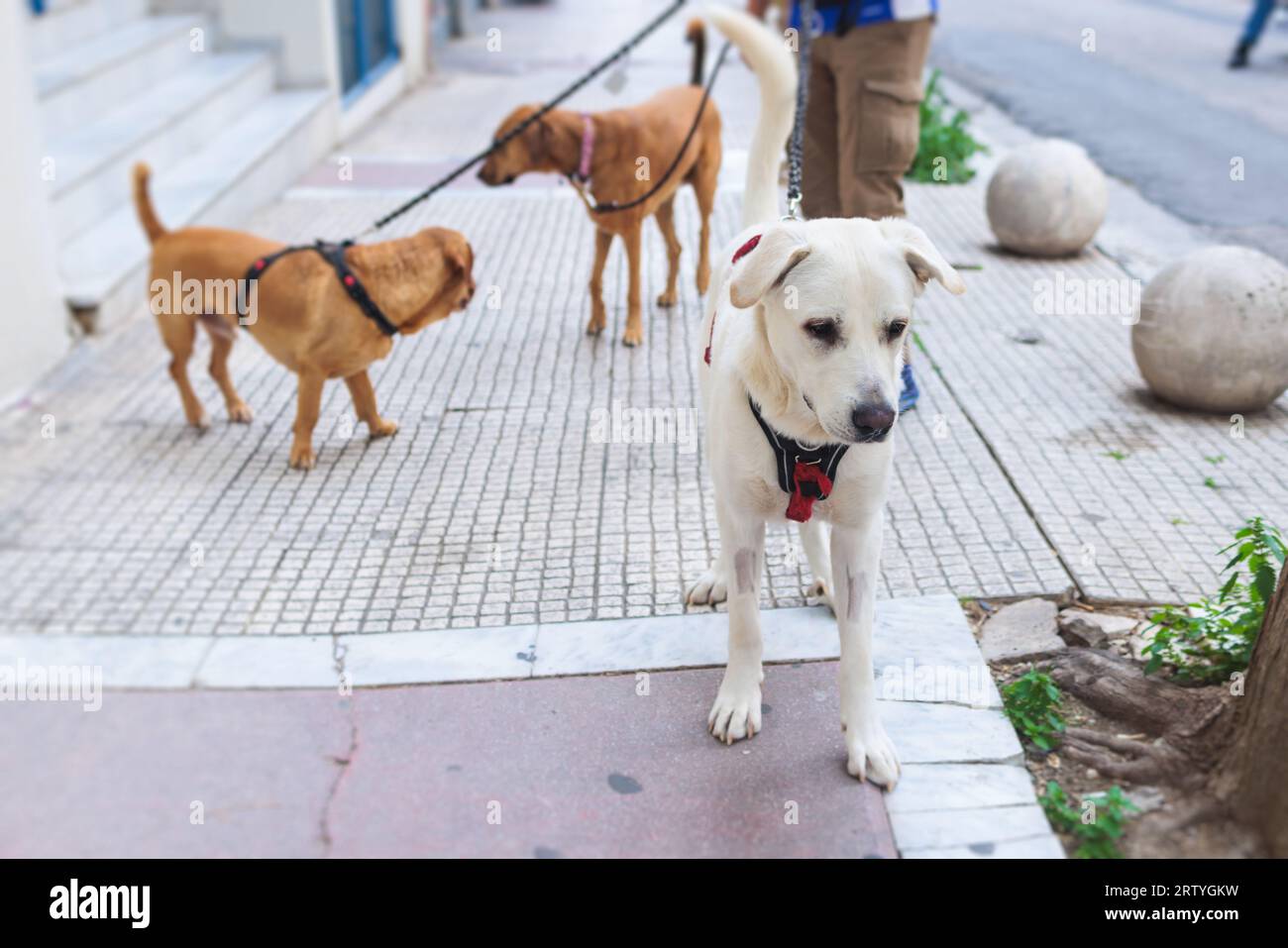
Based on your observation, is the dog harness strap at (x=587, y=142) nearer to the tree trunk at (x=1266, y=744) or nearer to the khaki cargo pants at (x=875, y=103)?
the khaki cargo pants at (x=875, y=103)

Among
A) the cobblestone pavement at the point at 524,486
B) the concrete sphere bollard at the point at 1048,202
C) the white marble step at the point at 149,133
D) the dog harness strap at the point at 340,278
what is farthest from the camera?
the concrete sphere bollard at the point at 1048,202

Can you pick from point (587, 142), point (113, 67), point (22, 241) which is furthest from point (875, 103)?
point (113, 67)

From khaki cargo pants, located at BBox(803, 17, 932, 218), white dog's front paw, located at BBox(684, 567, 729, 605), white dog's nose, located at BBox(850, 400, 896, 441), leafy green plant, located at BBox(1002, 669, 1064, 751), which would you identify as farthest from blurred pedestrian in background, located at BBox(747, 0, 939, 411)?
white dog's nose, located at BBox(850, 400, 896, 441)

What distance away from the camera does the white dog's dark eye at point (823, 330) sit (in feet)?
8.91

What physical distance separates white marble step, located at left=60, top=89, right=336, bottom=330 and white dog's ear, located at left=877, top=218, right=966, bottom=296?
16.2ft

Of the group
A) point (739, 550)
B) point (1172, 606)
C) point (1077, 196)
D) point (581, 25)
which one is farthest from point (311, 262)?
point (581, 25)

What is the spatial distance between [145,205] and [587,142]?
2.05 meters

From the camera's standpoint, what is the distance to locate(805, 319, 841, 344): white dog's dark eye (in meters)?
2.72

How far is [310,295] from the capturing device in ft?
16.0

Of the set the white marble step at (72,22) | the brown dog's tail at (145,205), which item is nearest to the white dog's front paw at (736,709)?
the brown dog's tail at (145,205)

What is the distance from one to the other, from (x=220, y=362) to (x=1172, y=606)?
4.06 metres

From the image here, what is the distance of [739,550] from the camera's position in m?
3.25

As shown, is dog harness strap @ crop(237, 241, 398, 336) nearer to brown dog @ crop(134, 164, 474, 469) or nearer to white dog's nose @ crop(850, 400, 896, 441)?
brown dog @ crop(134, 164, 474, 469)

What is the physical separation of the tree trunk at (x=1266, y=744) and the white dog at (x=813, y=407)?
2.64 feet
